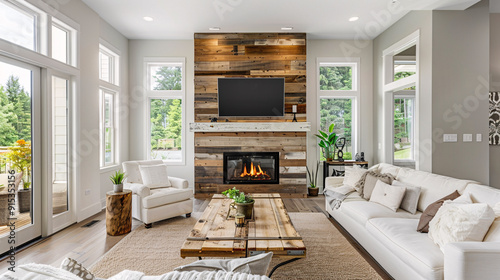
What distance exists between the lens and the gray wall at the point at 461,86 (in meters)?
3.75

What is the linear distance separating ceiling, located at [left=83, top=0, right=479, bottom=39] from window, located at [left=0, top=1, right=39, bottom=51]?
106cm

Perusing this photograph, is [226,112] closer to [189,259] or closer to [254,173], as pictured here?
[254,173]

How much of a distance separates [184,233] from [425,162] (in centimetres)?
360

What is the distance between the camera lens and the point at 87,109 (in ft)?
12.9

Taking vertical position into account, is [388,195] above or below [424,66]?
below

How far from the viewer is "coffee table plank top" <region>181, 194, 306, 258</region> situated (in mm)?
1851

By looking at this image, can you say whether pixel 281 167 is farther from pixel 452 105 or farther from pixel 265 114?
pixel 452 105

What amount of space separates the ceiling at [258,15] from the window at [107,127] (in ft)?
4.31

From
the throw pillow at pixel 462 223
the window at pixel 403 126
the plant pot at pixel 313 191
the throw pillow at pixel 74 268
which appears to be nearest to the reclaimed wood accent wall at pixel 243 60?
the plant pot at pixel 313 191

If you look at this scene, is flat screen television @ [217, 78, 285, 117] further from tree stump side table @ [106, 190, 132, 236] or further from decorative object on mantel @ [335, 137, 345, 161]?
tree stump side table @ [106, 190, 132, 236]

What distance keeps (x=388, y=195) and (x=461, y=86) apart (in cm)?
222

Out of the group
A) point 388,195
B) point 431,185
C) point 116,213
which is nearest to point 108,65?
point 116,213

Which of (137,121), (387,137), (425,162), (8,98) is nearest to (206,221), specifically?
(8,98)

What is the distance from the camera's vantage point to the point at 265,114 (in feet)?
16.8
